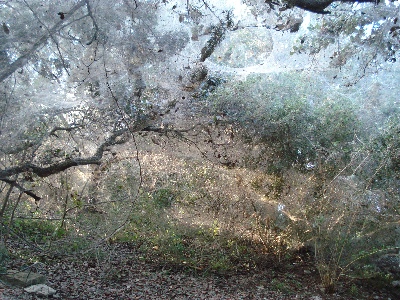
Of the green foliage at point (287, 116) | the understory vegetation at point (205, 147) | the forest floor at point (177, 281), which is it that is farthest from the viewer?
the green foliage at point (287, 116)

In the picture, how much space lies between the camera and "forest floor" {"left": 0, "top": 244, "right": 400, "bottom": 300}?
14.8ft

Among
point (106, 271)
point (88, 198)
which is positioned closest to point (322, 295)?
point (106, 271)

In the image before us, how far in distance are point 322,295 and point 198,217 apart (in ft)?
6.13

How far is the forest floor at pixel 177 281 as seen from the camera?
4.50 metres

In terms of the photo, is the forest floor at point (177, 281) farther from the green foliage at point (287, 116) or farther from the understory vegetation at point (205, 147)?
the green foliage at point (287, 116)

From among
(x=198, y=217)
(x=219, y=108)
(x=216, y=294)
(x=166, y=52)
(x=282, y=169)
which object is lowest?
(x=216, y=294)

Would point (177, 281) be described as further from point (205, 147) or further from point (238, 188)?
point (205, 147)

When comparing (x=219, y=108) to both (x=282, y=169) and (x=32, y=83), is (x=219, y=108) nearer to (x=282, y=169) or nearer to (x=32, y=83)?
(x=282, y=169)

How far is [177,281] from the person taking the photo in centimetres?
496

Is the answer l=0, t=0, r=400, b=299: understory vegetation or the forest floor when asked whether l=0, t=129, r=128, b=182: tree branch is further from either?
the forest floor

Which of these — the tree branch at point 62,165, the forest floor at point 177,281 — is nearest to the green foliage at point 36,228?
the forest floor at point 177,281

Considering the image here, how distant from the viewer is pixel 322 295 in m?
4.67

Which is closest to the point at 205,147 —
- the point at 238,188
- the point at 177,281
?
the point at 238,188

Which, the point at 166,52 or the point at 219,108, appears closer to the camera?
the point at 166,52
